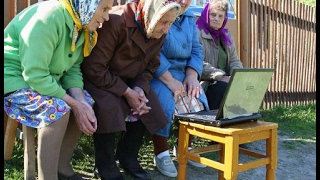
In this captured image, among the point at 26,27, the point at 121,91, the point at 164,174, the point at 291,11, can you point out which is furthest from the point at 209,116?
the point at 291,11

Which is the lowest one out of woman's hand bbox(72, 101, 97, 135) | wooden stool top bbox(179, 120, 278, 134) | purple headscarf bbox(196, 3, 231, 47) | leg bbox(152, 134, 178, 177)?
leg bbox(152, 134, 178, 177)

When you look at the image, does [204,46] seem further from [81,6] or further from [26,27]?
[26,27]

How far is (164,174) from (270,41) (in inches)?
147

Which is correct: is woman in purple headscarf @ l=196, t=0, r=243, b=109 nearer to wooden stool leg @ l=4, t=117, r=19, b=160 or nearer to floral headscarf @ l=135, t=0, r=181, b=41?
floral headscarf @ l=135, t=0, r=181, b=41

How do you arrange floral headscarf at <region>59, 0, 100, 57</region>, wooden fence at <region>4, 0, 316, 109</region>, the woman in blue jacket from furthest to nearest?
wooden fence at <region>4, 0, 316, 109</region> → the woman in blue jacket → floral headscarf at <region>59, 0, 100, 57</region>

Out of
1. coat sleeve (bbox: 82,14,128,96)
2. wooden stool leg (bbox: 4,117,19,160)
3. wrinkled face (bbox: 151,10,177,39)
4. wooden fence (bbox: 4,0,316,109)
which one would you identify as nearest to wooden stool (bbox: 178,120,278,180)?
coat sleeve (bbox: 82,14,128,96)

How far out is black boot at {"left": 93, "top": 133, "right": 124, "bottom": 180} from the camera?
102 inches

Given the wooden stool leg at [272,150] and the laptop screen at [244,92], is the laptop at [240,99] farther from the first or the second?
the wooden stool leg at [272,150]

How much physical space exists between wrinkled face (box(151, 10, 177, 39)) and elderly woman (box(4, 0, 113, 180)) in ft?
1.24

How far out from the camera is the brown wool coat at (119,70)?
8.17ft

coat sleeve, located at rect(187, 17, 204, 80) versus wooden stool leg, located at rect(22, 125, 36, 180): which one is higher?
coat sleeve, located at rect(187, 17, 204, 80)

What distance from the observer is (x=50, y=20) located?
6.98 ft

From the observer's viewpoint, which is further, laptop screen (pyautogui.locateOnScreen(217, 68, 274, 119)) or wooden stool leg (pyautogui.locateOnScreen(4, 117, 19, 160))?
wooden stool leg (pyautogui.locateOnScreen(4, 117, 19, 160))

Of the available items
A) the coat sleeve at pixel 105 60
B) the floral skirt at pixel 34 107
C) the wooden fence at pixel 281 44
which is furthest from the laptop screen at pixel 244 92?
the wooden fence at pixel 281 44
